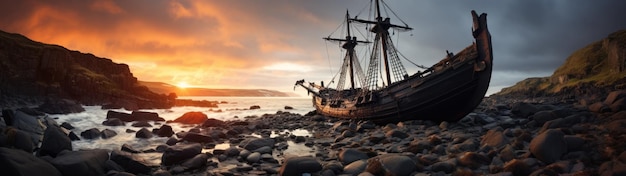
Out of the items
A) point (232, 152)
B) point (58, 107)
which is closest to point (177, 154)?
point (232, 152)

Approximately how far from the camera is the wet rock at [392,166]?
24.7 ft

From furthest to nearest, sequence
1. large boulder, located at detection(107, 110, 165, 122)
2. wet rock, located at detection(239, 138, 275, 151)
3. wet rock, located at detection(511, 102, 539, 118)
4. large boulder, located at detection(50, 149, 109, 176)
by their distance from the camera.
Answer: large boulder, located at detection(107, 110, 165, 122)
wet rock, located at detection(511, 102, 539, 118)
wet rock, located at detection(239, 138, 275, 151)
large boulder, located at detection(50, 149, 109, 176)

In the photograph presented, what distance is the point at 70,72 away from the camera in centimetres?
5928

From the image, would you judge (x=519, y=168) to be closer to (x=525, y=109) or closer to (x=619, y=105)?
(x=619, y=105)

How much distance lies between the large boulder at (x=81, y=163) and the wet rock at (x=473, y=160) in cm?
1041

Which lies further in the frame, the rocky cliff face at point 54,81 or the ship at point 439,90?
the rocky cliff face at point 54,81

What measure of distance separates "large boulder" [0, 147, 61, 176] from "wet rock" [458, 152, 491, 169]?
10.8 m

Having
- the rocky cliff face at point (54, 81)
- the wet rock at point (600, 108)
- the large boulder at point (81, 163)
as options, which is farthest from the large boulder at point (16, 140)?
the rocky cliff face at point (54, 81)

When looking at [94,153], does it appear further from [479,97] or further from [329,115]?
[329,115]

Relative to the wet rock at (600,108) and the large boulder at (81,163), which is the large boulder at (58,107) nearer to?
the large boulder at (81,163)

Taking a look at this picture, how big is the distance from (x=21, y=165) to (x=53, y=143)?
16.0 feet

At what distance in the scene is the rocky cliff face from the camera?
4600cm

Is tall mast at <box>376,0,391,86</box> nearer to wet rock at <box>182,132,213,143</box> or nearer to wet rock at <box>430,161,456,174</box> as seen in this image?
wet rock at <box>182,132,213,143</box>

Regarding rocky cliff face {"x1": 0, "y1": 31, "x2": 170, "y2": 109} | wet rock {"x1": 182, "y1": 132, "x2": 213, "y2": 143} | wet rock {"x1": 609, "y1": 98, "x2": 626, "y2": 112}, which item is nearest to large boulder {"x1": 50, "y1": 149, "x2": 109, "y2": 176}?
wet rock {"x1": 182, "y1": 132, "x2": 213, "y2": 143}
